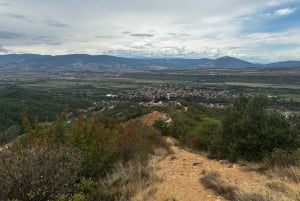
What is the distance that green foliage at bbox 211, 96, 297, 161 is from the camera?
1347 cm

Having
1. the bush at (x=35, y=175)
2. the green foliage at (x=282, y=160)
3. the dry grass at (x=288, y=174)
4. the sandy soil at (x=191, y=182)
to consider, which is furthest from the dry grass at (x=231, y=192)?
the bush at (x=35, y=175)

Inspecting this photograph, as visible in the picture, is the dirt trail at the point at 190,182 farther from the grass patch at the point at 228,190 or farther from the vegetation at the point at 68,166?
the vegetation at the point at 68,166

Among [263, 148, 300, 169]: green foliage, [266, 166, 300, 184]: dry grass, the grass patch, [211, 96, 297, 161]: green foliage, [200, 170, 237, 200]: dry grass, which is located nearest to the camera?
the grass patch

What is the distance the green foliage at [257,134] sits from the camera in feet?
44.2

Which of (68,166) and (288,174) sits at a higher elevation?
(68,166)

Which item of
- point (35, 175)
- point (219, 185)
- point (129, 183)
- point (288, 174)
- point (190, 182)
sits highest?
point (35, 175)

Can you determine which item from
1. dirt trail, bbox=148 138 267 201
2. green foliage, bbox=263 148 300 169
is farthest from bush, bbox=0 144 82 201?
green foliage, bbox=263 148 300 169

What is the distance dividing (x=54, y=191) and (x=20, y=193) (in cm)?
57

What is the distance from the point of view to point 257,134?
45.5 feet

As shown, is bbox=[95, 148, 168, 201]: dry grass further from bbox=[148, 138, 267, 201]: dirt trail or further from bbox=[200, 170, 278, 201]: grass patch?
bbox=[200, 170, 278, 201]: grass patch

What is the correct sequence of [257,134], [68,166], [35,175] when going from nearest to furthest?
[35,175], [68,166], [257,134]

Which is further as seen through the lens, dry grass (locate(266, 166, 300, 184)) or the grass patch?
dry grass (locate(266, 166, 300, 184))

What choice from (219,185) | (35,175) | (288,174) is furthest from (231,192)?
(35,175)

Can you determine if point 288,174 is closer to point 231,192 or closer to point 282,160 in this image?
point 231,192
